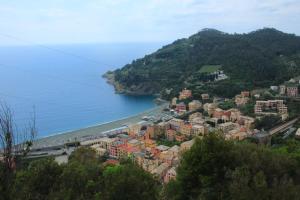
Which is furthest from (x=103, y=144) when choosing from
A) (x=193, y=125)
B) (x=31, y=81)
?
(x=31, y=81)

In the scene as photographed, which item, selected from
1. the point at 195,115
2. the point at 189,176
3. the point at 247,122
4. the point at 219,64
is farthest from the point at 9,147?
the point at 219,64

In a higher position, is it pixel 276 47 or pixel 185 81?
pixel 276 47

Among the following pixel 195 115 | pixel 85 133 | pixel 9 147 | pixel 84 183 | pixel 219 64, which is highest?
pixel 9 147

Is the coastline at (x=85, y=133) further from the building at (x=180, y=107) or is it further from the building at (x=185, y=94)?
the building at (x=185, y=94)

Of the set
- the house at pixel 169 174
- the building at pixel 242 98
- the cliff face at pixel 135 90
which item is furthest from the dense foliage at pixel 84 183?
the cliff face at pixel 135 90

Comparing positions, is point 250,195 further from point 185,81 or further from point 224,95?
point 185,81

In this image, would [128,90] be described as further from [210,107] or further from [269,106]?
[269,106]
